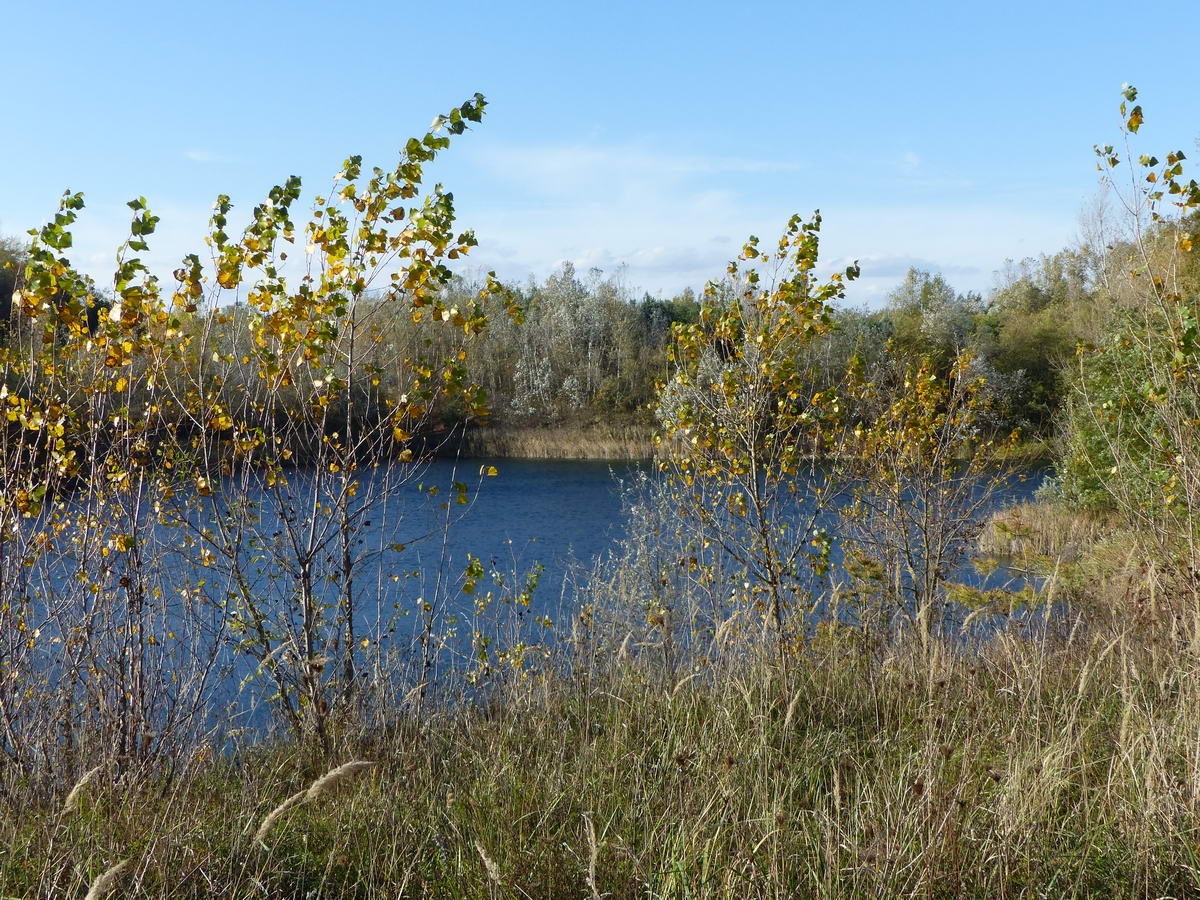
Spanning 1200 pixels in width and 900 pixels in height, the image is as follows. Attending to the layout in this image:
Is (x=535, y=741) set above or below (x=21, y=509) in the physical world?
below

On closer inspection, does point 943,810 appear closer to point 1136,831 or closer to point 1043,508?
point 1136,831

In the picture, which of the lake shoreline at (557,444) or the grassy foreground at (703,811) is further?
the lake shoreline at (557,444)

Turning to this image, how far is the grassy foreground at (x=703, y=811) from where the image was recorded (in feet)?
7.50

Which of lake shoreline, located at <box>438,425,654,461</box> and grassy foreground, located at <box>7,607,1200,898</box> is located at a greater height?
lake shoreline, located at <box>438,425,654,461</box>

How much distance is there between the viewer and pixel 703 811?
2.44 meters

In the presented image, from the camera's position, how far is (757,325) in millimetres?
5664

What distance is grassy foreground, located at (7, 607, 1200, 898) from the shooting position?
7.50 ft

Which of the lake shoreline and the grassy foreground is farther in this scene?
the lake shoreline

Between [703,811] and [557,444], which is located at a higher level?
[557,444]

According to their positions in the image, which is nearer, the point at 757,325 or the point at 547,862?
the point at 547,862

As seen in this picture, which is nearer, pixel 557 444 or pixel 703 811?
A: pixel 703 811

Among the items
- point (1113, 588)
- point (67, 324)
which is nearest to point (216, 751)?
point (67, 324)

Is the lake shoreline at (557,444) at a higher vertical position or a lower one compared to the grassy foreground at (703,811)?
higher

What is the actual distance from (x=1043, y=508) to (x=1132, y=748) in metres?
14.6
